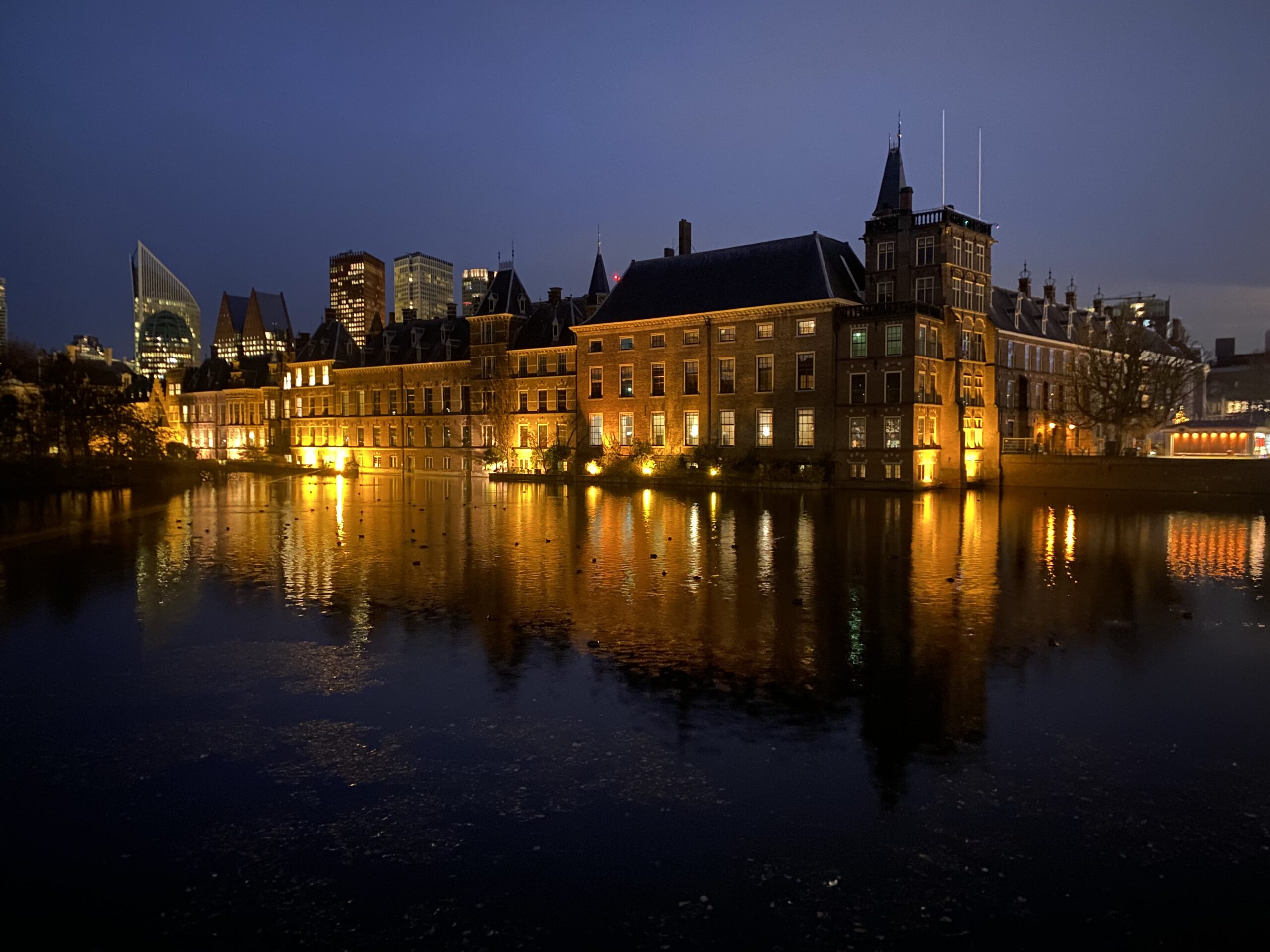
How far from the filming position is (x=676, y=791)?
815cm

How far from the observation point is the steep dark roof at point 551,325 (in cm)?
7369

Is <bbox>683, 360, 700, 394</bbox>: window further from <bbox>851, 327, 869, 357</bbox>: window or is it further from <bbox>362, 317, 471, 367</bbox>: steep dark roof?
<bbox>362, 317, 471, 367</bbox>: steep dark roof

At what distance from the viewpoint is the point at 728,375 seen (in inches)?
2363

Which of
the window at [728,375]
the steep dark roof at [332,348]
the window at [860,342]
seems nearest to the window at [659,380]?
the window at [728,375]

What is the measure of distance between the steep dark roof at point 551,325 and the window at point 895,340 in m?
27.2

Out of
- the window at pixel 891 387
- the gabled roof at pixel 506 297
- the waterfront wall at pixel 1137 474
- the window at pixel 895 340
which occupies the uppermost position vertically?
the gabled roof at pixel 506 297

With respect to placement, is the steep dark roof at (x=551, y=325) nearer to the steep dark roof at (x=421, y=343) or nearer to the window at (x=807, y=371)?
the steep dark roof at (x=421, y=343)

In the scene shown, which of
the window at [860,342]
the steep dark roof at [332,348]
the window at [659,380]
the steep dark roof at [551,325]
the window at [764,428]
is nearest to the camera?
the window at [860,342]

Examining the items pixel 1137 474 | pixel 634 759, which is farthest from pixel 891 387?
pixel 634 759

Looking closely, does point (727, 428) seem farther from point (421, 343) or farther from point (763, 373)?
point (421, 343)

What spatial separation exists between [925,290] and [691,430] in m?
18.0

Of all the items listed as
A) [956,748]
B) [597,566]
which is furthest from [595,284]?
[956,748]

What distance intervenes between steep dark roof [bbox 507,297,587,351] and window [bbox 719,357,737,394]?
16094mm

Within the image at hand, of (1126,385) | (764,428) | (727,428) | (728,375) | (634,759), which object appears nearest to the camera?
(634,759)
